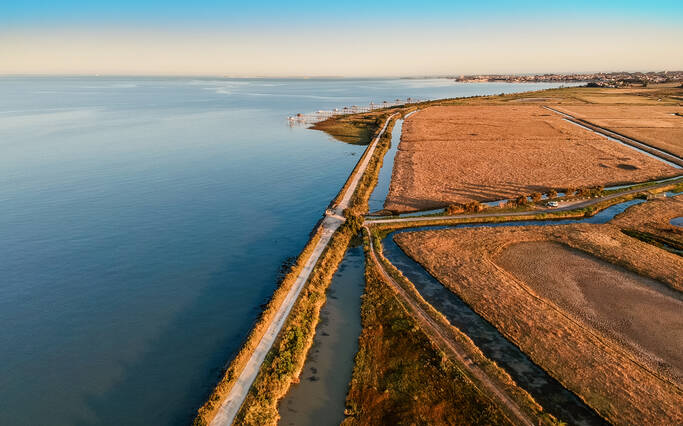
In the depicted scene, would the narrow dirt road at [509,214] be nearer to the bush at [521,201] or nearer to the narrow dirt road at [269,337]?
the bush at [521,201]

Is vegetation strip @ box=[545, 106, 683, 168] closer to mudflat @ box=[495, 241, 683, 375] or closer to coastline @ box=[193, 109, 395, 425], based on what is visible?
mudflat @ box=[495, 241, 683, 375]

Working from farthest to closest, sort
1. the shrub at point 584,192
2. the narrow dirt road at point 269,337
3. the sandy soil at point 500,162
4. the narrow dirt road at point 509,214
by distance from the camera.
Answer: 1. the sandy soil at point 500,162
2. the shrub at point 584,192
3. the narrow dirt road at point 509,214
4. the narrow dirt road at point 269,337

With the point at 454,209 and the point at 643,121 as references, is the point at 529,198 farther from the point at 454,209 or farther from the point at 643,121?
the point at 643,121

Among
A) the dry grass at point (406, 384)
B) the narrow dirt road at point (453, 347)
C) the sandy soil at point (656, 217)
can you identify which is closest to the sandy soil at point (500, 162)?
the sandy soil at point (656, 217)

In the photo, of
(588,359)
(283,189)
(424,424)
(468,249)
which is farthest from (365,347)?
(283,189)

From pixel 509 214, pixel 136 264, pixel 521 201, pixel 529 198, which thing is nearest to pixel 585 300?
pixel 509 214

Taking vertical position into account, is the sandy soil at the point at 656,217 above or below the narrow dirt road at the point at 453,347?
above

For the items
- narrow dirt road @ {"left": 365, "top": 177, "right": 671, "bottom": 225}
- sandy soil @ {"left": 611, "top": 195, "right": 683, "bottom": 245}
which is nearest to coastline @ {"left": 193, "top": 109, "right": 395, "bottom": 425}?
narrow dirt road @ {"left": 365, "top": 177, "right": 671, "bottom": 225}
